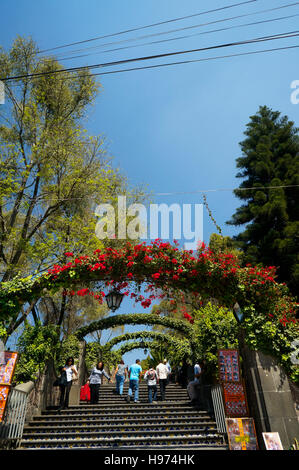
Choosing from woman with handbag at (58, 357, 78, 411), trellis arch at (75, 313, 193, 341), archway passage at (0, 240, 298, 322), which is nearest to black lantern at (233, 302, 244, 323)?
archway passage at (0, 240, 298, 322)

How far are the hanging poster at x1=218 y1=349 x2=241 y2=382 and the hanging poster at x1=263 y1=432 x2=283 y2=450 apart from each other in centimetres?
147

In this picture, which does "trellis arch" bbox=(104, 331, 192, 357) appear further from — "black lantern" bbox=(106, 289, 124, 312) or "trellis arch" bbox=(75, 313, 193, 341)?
"black lantern" bbox=(106, 289, 124, 312)

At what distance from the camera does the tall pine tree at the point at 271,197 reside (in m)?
14.0

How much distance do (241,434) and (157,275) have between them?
372cm

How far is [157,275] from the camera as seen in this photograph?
7.48 metres

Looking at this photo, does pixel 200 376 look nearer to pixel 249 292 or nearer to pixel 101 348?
pixel 249 292

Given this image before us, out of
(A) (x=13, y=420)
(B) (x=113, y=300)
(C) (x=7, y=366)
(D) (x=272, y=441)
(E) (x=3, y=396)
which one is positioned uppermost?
(B) (x=113, y=300)

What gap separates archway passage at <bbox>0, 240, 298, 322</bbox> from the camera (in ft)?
23.6

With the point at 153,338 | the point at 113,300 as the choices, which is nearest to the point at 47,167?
the point at 113,300

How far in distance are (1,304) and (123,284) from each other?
316 centimetres

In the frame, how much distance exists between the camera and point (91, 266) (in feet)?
25.0

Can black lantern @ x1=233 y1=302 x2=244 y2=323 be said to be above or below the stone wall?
above

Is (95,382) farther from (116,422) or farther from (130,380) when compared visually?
(116,422)
